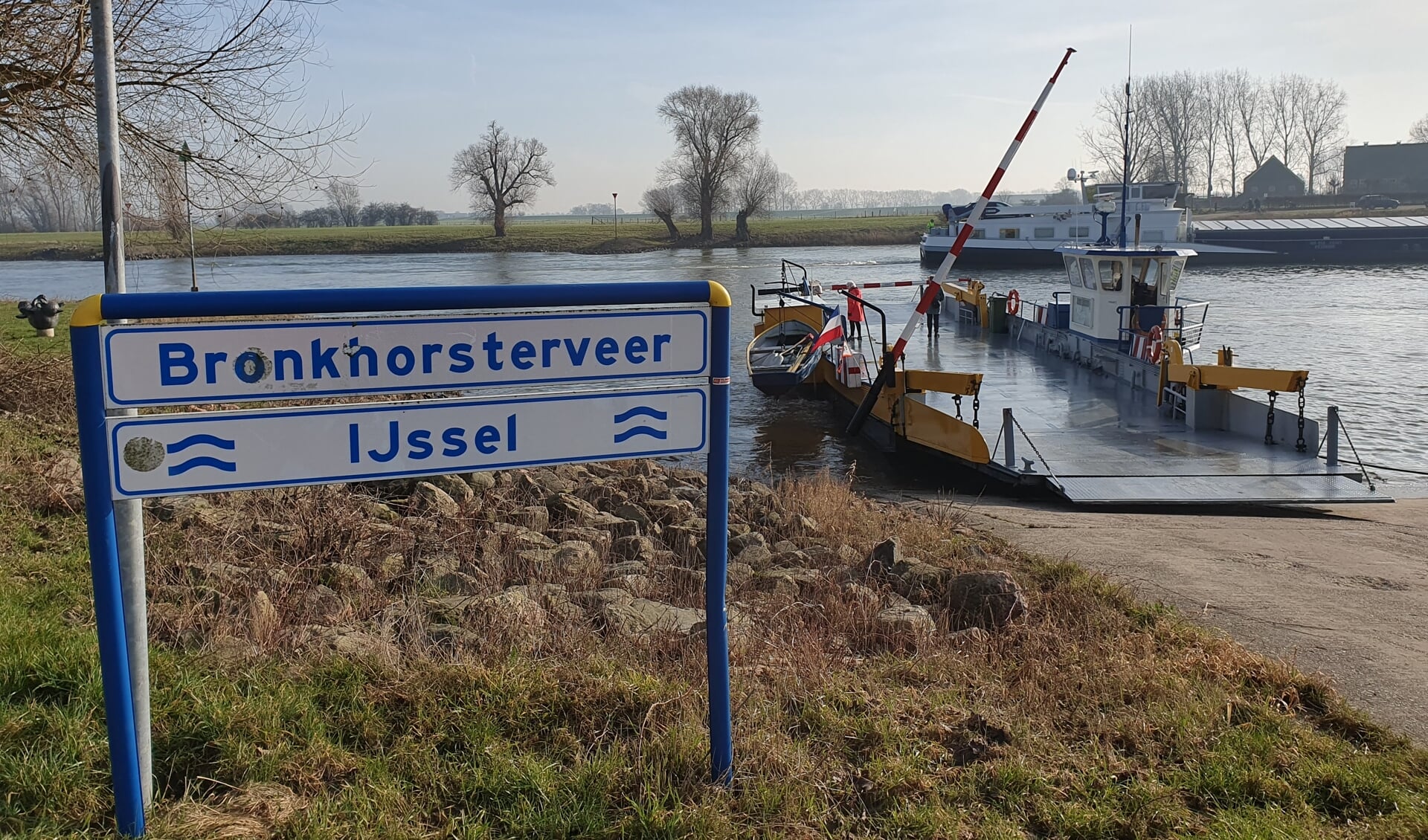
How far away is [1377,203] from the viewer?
91.4m

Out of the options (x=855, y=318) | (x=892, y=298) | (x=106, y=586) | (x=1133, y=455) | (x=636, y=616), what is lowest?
(x=1133, y=455)

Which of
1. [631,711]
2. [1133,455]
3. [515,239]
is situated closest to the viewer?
[631,711]

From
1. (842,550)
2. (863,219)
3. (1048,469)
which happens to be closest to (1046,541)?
(842,550)

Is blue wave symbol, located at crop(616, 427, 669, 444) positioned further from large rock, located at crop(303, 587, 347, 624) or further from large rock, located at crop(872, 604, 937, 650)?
large rock, located at crop(303, 587, 347, 624)

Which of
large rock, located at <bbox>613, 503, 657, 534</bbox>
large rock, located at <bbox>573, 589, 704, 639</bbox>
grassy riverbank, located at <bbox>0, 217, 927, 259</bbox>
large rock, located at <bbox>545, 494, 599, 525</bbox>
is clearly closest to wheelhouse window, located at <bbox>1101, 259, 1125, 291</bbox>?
large rock, located at <bbox>613, 503, 657, 534</bbox>

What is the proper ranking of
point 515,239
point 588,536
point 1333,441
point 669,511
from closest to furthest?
point 588,536 → point 669,511 → point 1333,441 → point 515,239

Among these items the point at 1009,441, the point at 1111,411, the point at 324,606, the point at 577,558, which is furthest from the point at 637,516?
the point at 1111,411

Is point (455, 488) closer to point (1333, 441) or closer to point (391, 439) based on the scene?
point (391, 439)

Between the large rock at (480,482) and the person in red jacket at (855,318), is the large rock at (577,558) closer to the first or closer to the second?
the large rock at (480,482)

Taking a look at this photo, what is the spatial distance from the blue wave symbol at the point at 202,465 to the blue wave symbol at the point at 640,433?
1068 mm

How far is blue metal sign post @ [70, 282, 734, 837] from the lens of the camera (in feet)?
8.41

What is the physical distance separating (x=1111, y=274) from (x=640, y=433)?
58.6ft

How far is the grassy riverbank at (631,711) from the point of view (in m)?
3.01

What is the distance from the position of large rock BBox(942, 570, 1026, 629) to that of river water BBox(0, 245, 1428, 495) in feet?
12.2
